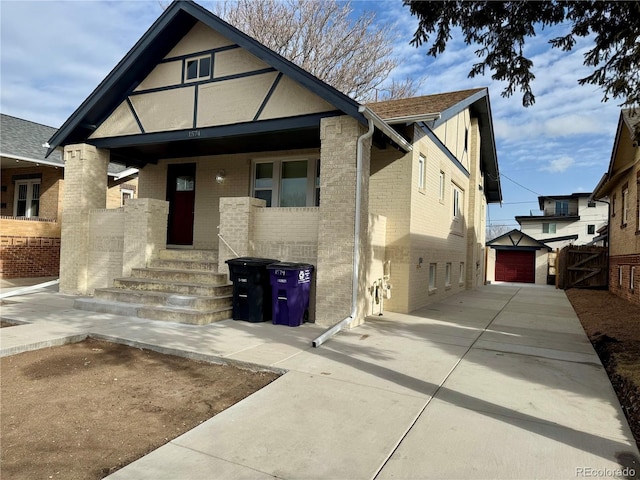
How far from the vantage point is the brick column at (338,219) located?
25.8 feet

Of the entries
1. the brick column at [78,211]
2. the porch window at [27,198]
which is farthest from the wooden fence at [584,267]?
the porch window at [27,198]

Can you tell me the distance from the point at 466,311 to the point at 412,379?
662 centimetres

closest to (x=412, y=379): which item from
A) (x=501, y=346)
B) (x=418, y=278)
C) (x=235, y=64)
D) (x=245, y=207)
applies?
(x=501, y=346)

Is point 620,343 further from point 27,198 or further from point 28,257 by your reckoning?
point 27,198

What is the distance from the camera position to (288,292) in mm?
7723

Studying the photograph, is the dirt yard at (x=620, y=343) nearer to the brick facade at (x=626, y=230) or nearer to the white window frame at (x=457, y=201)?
the brick facade at (x=626, y=230)

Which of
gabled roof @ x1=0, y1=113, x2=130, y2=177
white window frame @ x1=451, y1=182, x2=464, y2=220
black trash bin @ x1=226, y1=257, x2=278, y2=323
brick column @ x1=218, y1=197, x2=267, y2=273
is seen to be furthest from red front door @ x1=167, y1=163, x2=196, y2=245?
white window frame @ x1=451, y1=182, x2=464, y2=220

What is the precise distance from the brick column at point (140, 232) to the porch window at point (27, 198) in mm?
10297

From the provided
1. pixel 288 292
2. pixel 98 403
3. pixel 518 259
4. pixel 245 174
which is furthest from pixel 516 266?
pixel 98 403

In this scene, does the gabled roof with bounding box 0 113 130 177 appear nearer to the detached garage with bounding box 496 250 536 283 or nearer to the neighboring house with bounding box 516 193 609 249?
the detached garage with bounding box 496 250 536 283

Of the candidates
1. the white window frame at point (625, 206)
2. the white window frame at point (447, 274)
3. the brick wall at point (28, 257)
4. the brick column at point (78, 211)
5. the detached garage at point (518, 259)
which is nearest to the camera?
the brick column at point (78, 211)

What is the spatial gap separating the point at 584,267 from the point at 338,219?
17090 mm

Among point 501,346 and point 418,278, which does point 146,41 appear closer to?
point 418,278

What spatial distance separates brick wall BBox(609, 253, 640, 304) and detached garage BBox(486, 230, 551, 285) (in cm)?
1200
